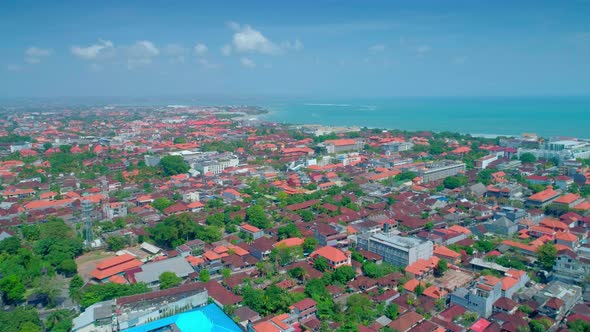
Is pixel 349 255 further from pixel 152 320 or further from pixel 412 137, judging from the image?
pixel 412 137

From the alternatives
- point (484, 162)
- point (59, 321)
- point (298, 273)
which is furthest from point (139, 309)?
point (484, 162)

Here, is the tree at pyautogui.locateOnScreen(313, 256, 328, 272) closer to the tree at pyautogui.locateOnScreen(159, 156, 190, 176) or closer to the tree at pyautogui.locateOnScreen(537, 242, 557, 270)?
the tree at pyautogui.locateOnScreen(537, 242, 557, 270)

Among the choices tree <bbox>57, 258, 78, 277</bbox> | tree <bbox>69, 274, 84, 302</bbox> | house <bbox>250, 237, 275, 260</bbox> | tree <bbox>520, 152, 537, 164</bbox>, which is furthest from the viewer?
tree <bbox>520, 152, 537, 164</bbox>

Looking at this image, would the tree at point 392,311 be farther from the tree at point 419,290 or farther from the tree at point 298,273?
the tree at point 298,273

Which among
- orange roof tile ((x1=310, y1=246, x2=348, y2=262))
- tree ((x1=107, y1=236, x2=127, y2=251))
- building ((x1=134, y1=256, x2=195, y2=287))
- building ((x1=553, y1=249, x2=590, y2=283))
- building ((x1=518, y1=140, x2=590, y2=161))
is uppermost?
building ((x1=518, y1=140, x2=590, y2=161))

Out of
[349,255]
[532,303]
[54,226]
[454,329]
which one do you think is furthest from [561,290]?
[54,226]

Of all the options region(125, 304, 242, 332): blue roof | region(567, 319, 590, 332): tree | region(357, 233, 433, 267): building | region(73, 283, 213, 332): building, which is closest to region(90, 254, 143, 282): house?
region(73, 283, 213, 332): building

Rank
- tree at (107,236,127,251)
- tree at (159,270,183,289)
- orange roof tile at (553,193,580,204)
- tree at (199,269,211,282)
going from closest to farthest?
tree at (159,270,183,289) < tree at (199,269,211,282) < tree at (107,236,127,251) < orange roof tile at (553,193,580,204)
